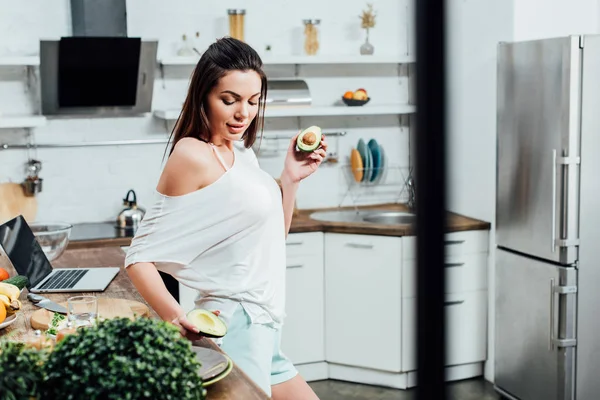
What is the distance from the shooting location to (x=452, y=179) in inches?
9.9

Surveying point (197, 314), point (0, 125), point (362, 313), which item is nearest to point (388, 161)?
point (362, 313)

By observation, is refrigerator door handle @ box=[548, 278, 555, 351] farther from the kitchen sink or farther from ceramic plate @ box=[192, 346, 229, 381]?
ceramic plate @ box=[192, 346, 229, 381]

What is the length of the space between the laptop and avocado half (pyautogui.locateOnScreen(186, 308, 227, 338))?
914mm

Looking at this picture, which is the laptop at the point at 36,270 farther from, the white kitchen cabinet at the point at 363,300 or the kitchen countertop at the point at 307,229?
the white kitchen cabinet at the point at 363,300

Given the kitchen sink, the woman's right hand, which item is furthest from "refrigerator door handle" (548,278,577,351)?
the woman's right hand

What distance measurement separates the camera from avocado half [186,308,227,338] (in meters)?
1.51

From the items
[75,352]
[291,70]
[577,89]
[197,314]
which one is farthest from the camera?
[291,70]

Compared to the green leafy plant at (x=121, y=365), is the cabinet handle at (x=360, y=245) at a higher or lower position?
lower

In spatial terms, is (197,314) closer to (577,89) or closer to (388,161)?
(577,89)

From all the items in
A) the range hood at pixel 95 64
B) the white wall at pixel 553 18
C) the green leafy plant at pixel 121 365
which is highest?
the white wall at pixel 553 18

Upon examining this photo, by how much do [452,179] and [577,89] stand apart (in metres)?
3.30

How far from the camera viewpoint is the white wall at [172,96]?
4.02 meters

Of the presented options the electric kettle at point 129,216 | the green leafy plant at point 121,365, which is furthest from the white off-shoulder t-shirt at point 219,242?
the electric kettle at point 129,216

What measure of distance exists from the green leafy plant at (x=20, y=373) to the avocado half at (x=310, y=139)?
106 centimetres
